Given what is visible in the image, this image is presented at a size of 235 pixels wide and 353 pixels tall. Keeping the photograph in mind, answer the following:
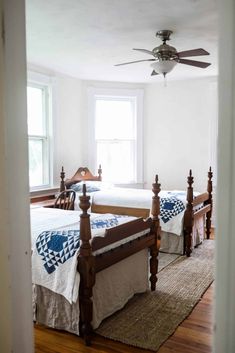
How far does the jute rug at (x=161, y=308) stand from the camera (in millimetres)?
2449

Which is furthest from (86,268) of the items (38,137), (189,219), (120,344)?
(38,137)

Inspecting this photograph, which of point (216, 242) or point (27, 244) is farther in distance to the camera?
point (27, 244)

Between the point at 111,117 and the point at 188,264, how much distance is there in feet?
10.5

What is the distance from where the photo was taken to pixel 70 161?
5762mm

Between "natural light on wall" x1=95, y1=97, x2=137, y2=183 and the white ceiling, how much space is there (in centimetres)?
114

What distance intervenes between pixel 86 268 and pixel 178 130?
424 centimetres

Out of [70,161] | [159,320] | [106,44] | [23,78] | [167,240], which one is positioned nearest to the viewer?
[23,78]

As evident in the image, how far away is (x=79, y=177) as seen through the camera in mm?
5582

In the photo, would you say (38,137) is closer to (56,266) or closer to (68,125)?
(68,125)

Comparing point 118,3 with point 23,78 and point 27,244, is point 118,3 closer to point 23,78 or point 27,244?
point 23,78

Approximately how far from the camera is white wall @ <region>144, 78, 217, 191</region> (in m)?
5.80

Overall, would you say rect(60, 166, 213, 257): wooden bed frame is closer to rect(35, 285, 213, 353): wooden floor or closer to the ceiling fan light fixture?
the ceiling fan light fixture

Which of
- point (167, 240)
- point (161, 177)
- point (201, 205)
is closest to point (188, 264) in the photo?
point (167, 240)

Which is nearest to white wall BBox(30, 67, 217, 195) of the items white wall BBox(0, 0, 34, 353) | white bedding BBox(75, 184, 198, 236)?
white bedding BBox(75, 184, 198, 236)
